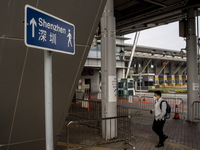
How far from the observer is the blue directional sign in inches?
75.1

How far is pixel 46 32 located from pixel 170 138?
7156 mm

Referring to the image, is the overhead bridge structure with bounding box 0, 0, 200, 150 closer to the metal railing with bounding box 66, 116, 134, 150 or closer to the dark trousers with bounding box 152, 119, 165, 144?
the metal railing with bounding box 66, 116, 134, 150

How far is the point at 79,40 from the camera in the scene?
4699 millimetres

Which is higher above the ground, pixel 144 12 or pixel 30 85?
pixel 144 12

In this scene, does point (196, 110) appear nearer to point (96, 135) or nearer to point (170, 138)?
point (170, 138)

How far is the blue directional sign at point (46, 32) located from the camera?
6.26 feet

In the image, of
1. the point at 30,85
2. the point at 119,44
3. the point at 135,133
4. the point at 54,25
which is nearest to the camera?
the point at 54,25

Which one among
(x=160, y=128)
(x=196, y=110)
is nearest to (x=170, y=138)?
(x=160, y=128)

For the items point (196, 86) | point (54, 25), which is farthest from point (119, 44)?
point (54, 25)

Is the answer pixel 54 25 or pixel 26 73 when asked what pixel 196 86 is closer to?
pixel 26 73

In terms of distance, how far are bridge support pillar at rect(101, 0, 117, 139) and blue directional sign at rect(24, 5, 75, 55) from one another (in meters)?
5.23

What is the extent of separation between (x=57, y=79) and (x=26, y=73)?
0.76 meters

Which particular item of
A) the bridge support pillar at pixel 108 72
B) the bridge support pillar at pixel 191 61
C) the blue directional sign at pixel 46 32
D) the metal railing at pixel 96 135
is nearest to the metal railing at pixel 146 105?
the bridge support pillar at pixel 191 61

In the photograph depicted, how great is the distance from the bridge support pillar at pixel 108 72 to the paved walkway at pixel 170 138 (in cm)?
81
